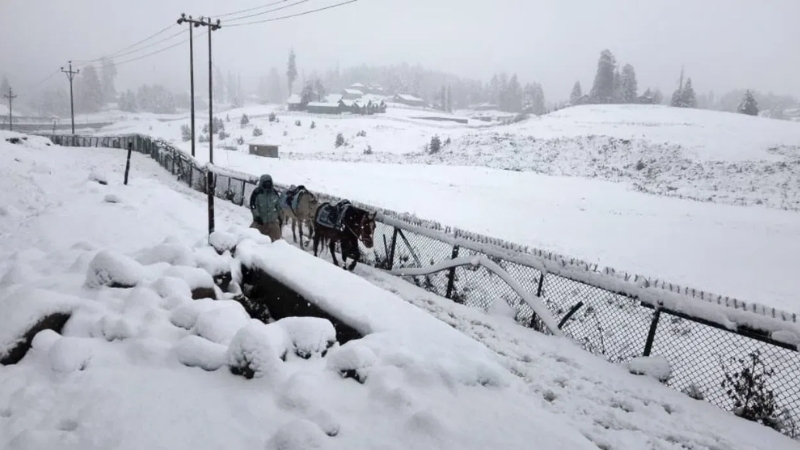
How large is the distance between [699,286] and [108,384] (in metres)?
13.0

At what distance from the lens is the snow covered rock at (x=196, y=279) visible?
514 cm

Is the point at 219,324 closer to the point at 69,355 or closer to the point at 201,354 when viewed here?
the point at 201,354

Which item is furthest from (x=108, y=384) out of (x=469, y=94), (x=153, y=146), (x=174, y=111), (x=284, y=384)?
(x=469, y=94)

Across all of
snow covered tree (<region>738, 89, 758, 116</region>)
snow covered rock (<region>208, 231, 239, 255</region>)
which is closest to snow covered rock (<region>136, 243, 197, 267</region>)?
snow covered rock (<region>208, 231, 239, 255</region>)

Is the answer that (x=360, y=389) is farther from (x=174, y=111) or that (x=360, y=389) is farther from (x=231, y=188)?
(x=174, y=111)

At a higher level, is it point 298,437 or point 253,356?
point 253,356

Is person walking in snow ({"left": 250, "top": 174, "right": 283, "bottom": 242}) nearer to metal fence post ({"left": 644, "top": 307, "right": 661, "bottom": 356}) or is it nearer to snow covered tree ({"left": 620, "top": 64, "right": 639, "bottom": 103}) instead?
metal fence post ({"left": 644, "top": 307, "right": 661, "bottom": 356})

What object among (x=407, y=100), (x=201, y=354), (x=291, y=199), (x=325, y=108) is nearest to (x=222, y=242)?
(x=291, y=199)

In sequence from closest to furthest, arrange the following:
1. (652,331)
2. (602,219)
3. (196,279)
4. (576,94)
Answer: (196,279) → (652,331) → (602,219) → (576,94)

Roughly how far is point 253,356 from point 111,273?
268 centimetres

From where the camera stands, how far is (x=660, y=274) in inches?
467

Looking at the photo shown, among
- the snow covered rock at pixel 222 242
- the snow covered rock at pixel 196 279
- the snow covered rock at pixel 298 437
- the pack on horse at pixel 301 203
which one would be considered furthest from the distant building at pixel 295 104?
the snow covered rock at pixel 298 437

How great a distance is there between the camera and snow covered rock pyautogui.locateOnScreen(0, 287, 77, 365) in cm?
371

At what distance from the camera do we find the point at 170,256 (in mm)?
5859
